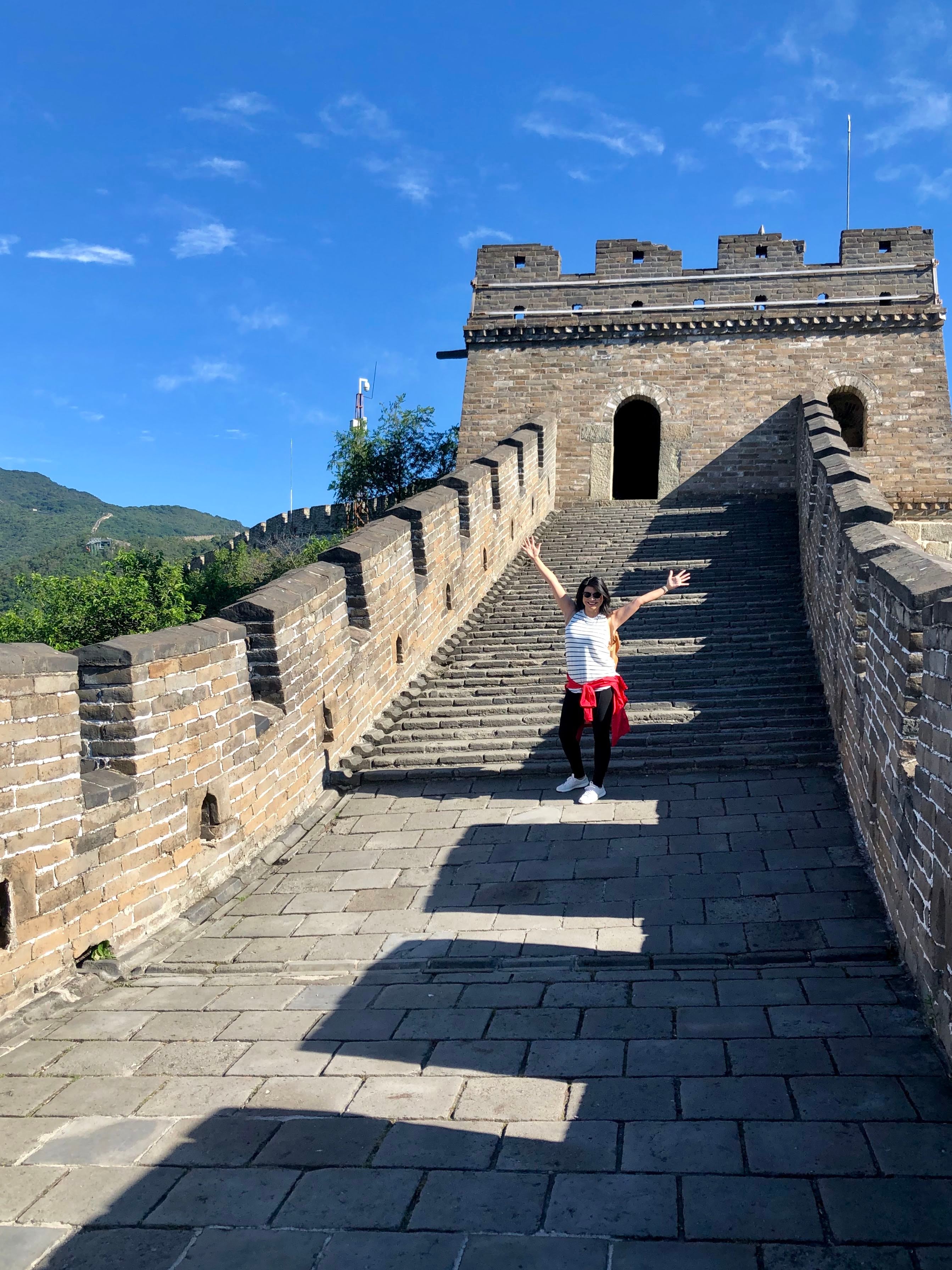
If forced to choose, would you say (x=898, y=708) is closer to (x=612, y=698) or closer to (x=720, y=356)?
(x=612, y=698)

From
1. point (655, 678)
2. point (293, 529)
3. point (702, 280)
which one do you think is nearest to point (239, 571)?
point (293, 529)

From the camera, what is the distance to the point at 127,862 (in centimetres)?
502

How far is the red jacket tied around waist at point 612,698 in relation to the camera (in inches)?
250

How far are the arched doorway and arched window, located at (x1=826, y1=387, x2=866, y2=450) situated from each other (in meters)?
4.12

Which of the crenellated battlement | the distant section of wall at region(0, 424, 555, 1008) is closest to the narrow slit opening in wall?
the distant section of wall at region(0, 424, 555, 1008)

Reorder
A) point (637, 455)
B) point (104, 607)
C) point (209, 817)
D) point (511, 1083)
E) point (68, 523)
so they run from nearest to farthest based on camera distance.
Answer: point (511, 1083) → point (209, 817) → point (637, 455) → point (104, 607) → point (68, 523)

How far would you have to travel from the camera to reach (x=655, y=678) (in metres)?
8.49

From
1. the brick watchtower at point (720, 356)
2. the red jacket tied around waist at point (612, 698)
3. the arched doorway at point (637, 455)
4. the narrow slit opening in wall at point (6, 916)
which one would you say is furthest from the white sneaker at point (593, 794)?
the arched doorway at point (637, 455)

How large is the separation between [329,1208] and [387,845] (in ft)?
11.0

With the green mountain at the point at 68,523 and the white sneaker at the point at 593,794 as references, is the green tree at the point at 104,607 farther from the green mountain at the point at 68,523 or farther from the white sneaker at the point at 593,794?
the green mountain at the point at 68,523

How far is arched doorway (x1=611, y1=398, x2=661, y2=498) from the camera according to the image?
21.1 meters

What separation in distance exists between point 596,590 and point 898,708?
2.11 m

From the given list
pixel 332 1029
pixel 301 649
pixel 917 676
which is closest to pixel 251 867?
pixel 301 649

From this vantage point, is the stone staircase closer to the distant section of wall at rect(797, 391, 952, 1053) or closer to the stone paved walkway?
the distant section of wall at rect(797, 391, 952, 1053)
